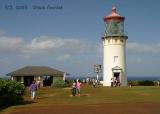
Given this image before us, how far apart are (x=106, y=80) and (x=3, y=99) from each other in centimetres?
2434

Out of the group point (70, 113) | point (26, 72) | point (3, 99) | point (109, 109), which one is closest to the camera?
point (70, 113)

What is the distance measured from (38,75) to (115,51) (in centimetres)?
1174

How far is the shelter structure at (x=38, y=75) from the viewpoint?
5400 centimetres

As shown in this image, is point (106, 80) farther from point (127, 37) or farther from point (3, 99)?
point (3, 99)

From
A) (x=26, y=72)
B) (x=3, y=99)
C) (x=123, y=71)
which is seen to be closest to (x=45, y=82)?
(x=26, y=72)

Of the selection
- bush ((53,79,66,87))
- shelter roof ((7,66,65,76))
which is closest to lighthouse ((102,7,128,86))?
bush ((53,79,66,87))

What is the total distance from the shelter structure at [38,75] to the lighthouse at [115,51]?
743cm

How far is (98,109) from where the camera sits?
81.6ft

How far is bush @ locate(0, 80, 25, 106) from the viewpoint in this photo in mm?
29344

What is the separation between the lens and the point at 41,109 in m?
25.2

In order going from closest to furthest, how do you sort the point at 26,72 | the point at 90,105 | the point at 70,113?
the point at 70,113, the point at 90,105, the point at 26,72

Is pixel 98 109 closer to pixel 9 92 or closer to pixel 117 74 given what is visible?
pixel 9 92

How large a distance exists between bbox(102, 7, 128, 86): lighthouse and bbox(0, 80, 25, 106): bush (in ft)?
70.4

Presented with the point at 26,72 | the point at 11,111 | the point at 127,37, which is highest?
the point at 127,37
